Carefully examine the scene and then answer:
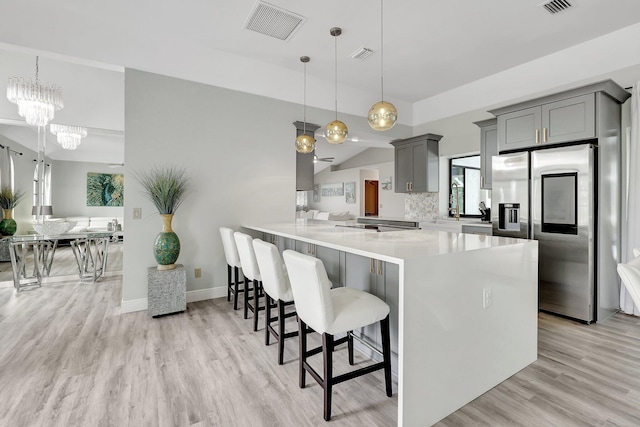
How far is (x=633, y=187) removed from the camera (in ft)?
10.2

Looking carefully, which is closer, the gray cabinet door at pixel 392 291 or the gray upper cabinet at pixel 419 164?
the gray cabinet door at pixel 392 291

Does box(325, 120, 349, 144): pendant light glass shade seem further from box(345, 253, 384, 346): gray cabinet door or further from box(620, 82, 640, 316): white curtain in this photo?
box(620, 82, 640, 316): white curtain

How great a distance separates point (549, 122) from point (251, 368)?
3805 millimetres

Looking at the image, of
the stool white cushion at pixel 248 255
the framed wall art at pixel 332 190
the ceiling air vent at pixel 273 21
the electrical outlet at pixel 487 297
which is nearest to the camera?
the electrical outlet at pixel 487 297

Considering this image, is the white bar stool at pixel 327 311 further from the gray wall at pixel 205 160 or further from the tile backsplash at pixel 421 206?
the tile backsplash at pixel 421 206

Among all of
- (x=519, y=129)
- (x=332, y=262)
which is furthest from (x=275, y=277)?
(x=519, y=129)

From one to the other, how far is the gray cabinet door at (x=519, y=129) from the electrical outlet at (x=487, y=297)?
2386mm

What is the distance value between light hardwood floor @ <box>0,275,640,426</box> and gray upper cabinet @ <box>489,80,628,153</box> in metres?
1.94

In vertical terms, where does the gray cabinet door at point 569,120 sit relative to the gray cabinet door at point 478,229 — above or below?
above

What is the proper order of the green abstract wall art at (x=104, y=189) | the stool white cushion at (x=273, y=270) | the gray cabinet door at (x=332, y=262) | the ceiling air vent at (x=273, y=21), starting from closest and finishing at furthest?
the stool white cushion at (x=273, y=270) < the gray cabinet door at (x=332, y=262) < the ceiling air vent at (x=273, y=21) < the green abstract wall art at (x=104, y=189)

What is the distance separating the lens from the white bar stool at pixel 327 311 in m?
1.56

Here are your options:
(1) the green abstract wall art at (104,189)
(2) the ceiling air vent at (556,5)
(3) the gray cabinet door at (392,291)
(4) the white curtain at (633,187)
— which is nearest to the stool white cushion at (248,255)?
(3) the gray cabinet door at (392,291)

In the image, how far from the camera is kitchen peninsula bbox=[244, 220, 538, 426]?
4.90 feet

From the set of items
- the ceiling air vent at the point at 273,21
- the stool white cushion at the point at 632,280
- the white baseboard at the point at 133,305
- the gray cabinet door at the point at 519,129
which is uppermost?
the ceiling air vent at the point at 273,21
